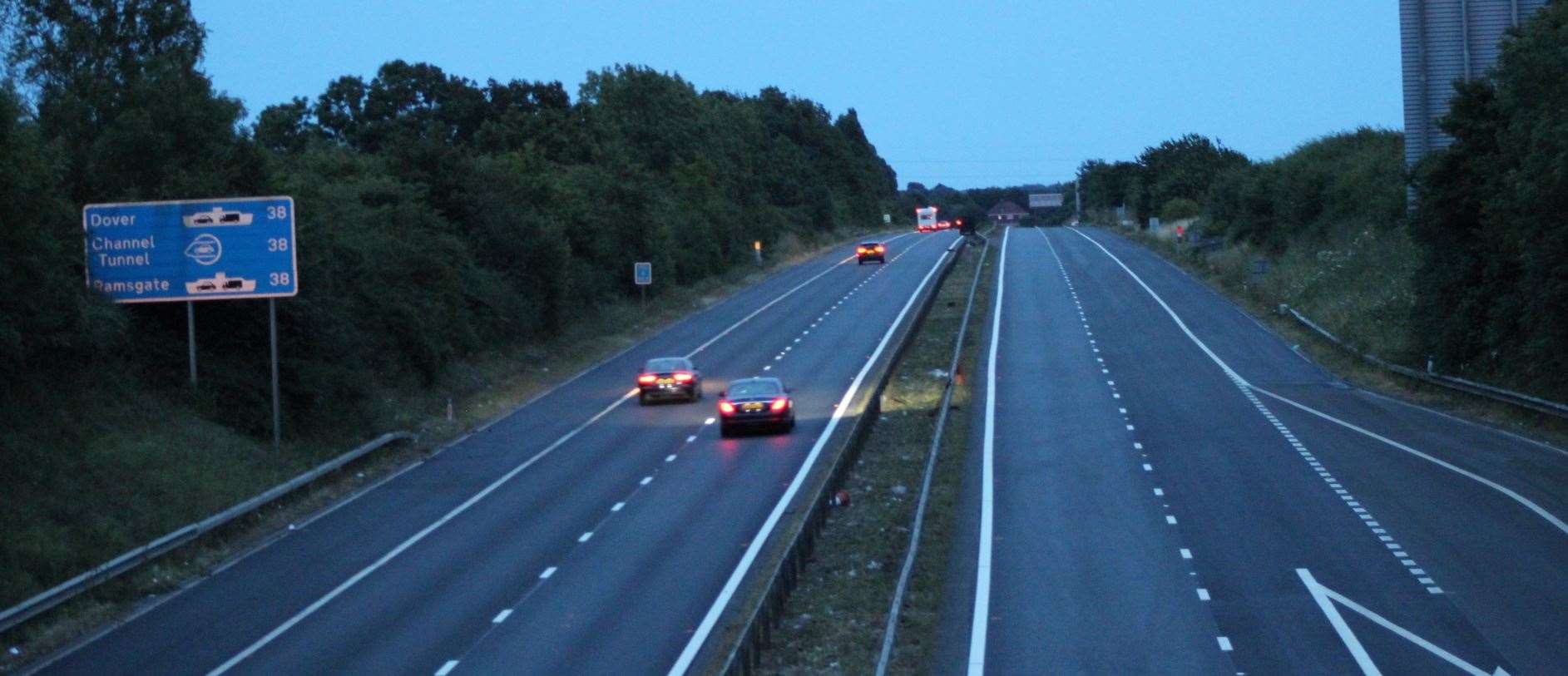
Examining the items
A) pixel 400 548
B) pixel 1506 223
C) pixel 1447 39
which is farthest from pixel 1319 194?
pixel 400 548

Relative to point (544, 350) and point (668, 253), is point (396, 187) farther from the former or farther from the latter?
point (668, 253)

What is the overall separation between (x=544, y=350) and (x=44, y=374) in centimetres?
2836

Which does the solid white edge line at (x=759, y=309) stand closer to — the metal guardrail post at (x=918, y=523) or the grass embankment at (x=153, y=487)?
the metal guardrail post at (x=918, y=523)

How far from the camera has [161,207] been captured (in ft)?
101

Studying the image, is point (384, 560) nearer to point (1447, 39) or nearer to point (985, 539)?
point (985, 539)

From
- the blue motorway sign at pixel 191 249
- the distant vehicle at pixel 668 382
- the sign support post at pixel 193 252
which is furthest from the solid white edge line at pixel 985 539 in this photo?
the blue motorway sign at pixel 191 249

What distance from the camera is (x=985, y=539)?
77.4 feet

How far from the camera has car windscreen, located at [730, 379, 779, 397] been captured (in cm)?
3581

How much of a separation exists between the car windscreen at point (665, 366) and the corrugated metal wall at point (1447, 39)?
76.3 feet

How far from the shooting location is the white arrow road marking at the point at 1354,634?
15.7 metres

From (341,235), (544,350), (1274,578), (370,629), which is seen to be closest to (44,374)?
(370,629)

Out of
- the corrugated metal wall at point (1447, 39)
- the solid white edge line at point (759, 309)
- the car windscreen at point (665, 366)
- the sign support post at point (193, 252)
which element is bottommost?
the car windscreen at point (665, 366)

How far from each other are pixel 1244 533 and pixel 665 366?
2169 centimetres

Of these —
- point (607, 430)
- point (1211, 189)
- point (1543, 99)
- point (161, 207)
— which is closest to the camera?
point (161, 207)
